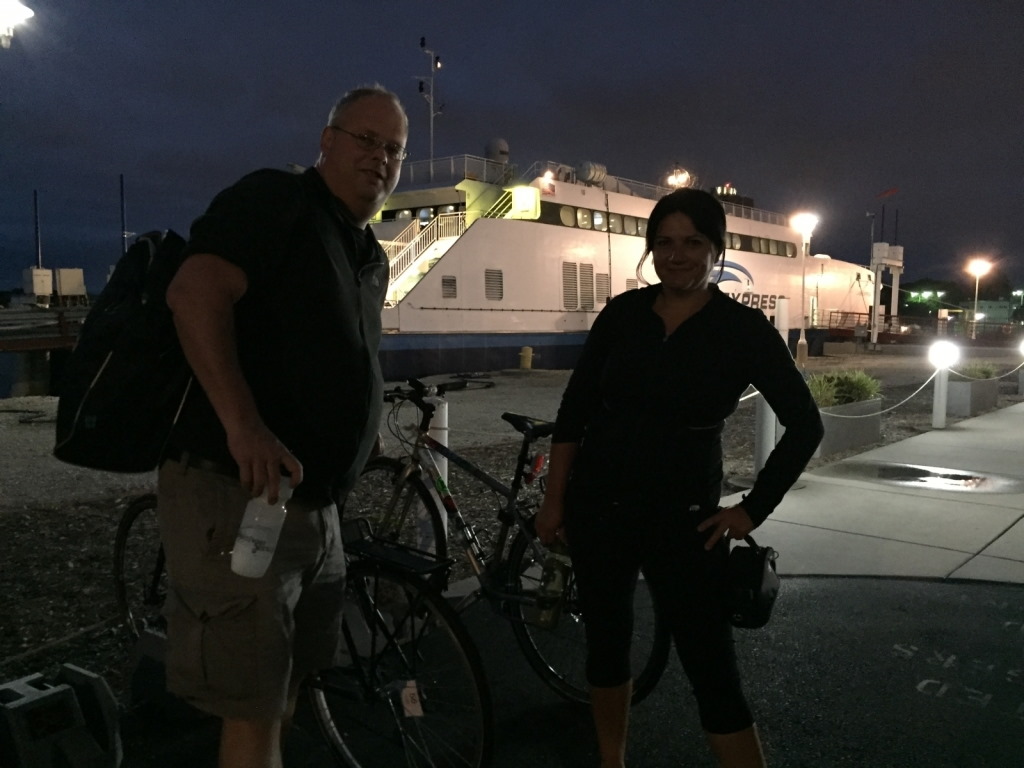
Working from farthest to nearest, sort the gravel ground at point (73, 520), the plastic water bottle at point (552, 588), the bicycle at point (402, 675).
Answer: the gravel ground at point (73, 520), the plastic water bottle at point (552, 588), the bicycle at point (402, 675)

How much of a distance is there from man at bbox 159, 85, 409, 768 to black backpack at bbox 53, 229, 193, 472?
0.22 ft

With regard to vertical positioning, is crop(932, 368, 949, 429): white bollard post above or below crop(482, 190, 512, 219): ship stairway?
below

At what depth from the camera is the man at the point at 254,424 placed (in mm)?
1697

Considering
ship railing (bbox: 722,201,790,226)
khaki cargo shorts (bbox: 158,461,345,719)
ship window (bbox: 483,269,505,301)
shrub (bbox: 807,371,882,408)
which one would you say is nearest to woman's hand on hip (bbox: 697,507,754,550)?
khaki cargo shorts (bbox: 158,461,345,719)

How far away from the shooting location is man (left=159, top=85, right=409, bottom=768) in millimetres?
1697

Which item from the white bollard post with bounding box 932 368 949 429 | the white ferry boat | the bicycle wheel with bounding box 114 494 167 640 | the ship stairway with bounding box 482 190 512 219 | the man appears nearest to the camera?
the man

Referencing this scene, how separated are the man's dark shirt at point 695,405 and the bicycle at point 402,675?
69 cm

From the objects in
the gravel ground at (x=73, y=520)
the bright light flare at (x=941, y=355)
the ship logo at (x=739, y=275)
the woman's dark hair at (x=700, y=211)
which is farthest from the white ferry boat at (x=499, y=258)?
the woman's dark hair at (x=700, y=211)

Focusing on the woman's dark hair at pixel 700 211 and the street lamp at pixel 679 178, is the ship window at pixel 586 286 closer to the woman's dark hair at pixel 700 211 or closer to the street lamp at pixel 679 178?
the street lamp at pixel 679 178

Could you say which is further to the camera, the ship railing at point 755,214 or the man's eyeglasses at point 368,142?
the ship railing at point 755,214

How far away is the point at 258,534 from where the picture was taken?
1.75 meters

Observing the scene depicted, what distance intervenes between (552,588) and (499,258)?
20305mm

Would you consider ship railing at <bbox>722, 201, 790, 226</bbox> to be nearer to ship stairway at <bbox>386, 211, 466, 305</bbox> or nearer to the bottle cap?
ship stairway at <bbox>386, 211, 466, 305</bbox>

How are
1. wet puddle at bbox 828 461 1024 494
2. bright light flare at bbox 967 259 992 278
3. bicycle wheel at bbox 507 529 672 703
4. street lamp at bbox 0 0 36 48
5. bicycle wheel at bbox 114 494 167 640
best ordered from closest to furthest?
bicycle wheel at bbox 507 529 672 703 → bicycle wheel at bbox 114 494 167 640 → wet puddle at bbox 828 461 1024 494 → street lamp at bbox 0 0 36 48 → bright light flare at bbox 967 259 992 278
